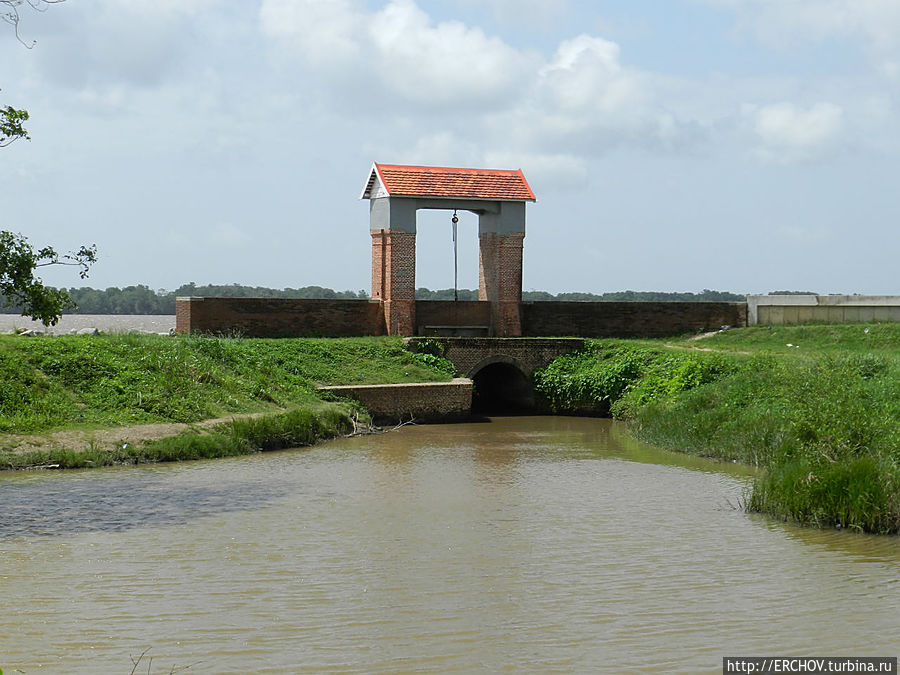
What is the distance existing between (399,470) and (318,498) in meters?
2.92

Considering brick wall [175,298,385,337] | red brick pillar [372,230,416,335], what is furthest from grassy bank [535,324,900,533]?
brick wall [175,298,385,337]

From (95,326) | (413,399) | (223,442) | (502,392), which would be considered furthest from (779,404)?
(95,326)

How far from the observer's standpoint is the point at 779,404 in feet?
61.2

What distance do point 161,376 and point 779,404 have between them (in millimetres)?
11176

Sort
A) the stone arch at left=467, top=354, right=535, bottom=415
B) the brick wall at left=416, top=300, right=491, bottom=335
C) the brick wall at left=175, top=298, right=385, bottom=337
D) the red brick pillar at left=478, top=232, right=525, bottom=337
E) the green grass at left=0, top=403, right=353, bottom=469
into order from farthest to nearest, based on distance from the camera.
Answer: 1. the red brick pillar at left=478, top=232, right=525, bottom=337
2. the brick wall at left=416, top=300, right=491, bottom=335
3. the stone arch at left=467, top=354, right=535, bottom=415
4. the brick wall at left=175, top=298, right=385, bottom=337
5. the green grass at left=0, top=403, right=353, bottom=469

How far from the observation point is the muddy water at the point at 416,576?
25.8ft

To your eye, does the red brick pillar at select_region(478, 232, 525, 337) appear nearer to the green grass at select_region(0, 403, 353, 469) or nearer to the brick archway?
the brick archway

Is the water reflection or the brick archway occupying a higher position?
the brick archway

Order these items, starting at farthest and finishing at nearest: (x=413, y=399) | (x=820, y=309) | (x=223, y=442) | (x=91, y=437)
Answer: (x=820, y=309) → (x=413, y=399) → (x=223, y=442) → (x=91, y=437)

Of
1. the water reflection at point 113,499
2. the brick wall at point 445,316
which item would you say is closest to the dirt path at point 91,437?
the water reflection at point 113,499

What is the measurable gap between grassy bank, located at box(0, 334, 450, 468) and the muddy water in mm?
1692

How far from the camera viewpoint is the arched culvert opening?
90.2 feet

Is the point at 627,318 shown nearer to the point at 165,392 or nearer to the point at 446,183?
the point at 446,183

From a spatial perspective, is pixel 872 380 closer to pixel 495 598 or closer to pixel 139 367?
pixel 495 598
